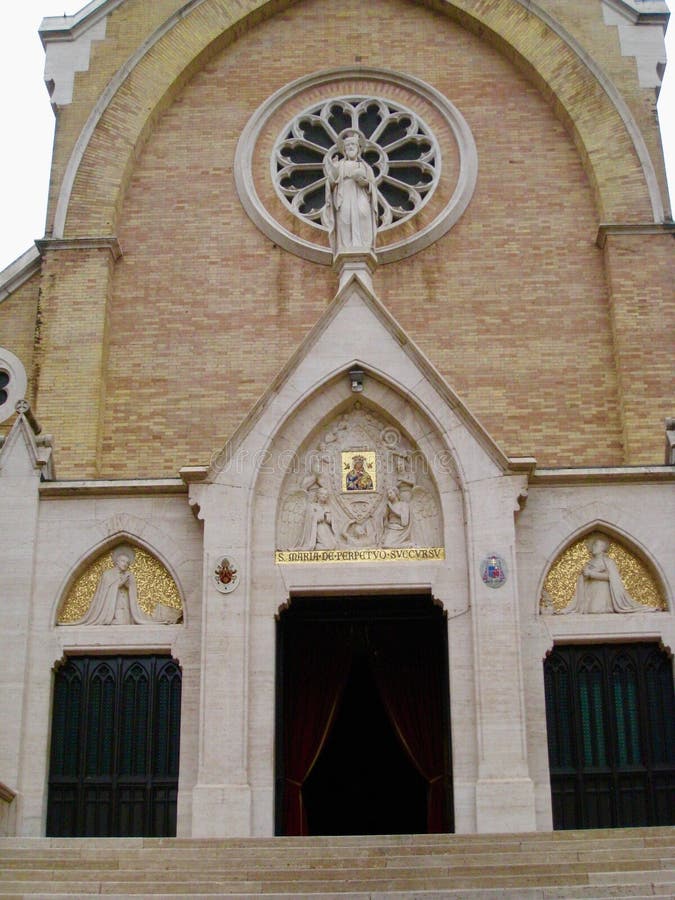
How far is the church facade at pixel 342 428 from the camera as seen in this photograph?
51.3ft

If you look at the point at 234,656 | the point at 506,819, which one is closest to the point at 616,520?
the point at 506,819

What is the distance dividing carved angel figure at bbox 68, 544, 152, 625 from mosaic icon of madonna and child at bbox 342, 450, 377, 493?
2.80m

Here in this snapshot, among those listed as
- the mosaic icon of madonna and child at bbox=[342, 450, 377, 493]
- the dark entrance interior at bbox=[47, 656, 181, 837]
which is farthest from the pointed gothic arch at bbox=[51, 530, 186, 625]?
the mosaic icon of madonna and child at bbox=[342, 450, 377, 493]

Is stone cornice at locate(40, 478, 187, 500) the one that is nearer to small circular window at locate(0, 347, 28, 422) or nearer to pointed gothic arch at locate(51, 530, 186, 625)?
pointed gothic arch at locate(51, 530, 186, 625)


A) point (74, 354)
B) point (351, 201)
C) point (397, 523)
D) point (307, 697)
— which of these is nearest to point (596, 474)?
point (397, 523)

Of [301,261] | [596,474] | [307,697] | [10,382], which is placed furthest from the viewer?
[301,261]

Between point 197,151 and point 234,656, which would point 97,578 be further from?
point 197,151

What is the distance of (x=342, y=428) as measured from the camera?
16.9 m

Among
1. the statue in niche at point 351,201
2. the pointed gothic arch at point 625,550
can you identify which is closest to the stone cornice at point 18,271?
the statue in niche at point 351,201

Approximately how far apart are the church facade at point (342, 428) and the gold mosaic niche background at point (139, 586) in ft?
0.12

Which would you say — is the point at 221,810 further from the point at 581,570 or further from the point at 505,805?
the point at 581,570

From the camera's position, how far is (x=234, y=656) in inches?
606

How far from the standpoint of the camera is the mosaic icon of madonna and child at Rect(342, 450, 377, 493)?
54.1 feet

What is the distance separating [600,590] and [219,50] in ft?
37.7
